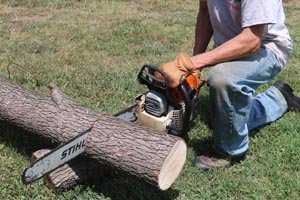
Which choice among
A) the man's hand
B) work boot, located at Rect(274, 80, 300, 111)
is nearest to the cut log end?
the man's hand

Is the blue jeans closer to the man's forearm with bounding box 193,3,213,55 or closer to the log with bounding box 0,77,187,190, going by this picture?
the log with bounding box 0,77,187,190

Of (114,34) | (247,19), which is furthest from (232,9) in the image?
(114,34)

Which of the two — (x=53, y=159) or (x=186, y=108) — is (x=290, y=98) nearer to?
(x=186, y=108)

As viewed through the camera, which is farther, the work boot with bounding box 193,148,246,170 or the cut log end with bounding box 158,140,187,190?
the work boot with bounding box 193,148,246,170

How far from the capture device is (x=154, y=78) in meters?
3.16

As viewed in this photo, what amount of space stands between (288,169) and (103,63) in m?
2.73

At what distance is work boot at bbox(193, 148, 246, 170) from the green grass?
0.16ft

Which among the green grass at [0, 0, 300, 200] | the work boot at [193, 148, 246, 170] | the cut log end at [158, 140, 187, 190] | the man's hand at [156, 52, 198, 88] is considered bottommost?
the green grass at [0, 0, 300, 200]

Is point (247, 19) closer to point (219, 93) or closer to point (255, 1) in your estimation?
point (255, 1)

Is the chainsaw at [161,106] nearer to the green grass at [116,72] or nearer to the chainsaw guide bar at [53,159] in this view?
the chainsaw guide bar at [53,159]

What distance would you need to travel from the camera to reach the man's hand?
10.0 ft

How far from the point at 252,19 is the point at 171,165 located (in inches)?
40.1

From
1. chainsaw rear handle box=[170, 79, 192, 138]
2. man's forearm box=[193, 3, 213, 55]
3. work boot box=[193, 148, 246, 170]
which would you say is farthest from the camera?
man's forearm box=[193, 3, 213, 55]

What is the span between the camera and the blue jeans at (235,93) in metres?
3.27
